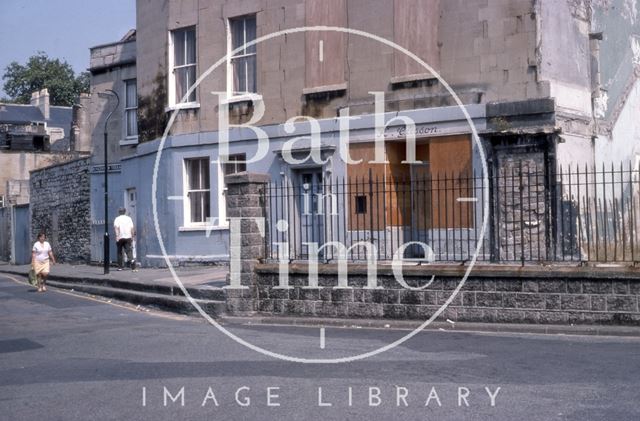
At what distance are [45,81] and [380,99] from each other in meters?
66.0

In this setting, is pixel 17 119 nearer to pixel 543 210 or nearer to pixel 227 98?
pixel 227 98

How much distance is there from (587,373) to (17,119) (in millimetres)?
53409

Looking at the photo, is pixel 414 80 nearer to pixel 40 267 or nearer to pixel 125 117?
pixel 40 267

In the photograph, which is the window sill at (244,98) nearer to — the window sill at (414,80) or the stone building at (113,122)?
the window sill at (414,80)

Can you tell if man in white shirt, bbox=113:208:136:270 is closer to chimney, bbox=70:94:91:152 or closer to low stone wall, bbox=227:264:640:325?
low stone wall, bbox=227:264:640:325

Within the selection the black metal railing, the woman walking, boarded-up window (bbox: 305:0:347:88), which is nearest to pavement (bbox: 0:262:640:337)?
the woman walking

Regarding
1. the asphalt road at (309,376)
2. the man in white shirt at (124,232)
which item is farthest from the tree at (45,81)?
the asphalt road at (309,376)

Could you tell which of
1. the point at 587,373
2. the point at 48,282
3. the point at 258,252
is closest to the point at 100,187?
the point at 48,282

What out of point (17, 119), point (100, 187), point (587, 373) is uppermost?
point (17, 119)

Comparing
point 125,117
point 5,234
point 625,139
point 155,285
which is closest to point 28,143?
point 5,234

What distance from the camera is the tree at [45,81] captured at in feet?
258

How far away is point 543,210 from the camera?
1570cm

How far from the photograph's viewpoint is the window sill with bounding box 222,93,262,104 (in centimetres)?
2127

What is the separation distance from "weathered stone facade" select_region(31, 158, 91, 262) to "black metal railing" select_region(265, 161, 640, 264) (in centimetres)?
1319
